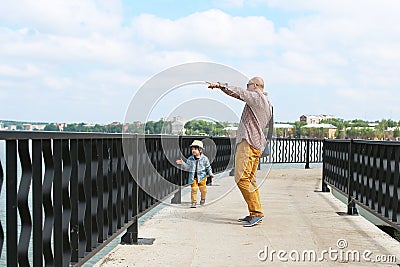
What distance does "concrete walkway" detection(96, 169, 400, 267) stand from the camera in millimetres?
5453

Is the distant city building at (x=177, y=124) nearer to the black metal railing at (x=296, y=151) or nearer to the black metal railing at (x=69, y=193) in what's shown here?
the black metal railing at (x=69, y=193)

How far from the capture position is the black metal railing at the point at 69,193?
2.97 metres

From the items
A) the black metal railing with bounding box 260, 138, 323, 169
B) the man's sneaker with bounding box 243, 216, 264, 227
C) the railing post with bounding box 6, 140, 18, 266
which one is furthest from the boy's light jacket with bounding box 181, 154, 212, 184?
the black metal railing with bounding box 260, 138, 323, 169

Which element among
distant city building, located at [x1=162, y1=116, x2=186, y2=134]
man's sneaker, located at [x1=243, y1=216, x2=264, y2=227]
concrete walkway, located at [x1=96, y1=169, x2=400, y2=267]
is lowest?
concrete walkway, located at [x1=96, y1=169, x2=400, y2=267]

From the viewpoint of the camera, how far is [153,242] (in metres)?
6.25

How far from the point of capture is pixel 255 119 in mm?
7359

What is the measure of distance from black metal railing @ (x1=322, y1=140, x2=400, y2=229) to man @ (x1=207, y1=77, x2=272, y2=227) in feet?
4.29

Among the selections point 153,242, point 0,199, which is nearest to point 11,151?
point 0,199

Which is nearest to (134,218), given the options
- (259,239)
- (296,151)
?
(259,239)

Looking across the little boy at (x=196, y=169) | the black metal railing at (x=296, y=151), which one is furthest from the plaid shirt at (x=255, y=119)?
the black metal railing at (x=296, y=151)

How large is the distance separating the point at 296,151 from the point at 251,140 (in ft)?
50.3

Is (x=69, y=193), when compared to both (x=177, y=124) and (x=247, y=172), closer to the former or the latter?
(x=247, y=172)

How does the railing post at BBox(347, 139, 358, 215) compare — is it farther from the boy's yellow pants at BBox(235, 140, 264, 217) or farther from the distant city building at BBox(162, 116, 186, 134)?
the distant city building at BBox(162, 116, 186, 134)

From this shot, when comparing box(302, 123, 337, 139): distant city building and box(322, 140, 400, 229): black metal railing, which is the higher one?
box(302, 123, 337, 139): distant city building
